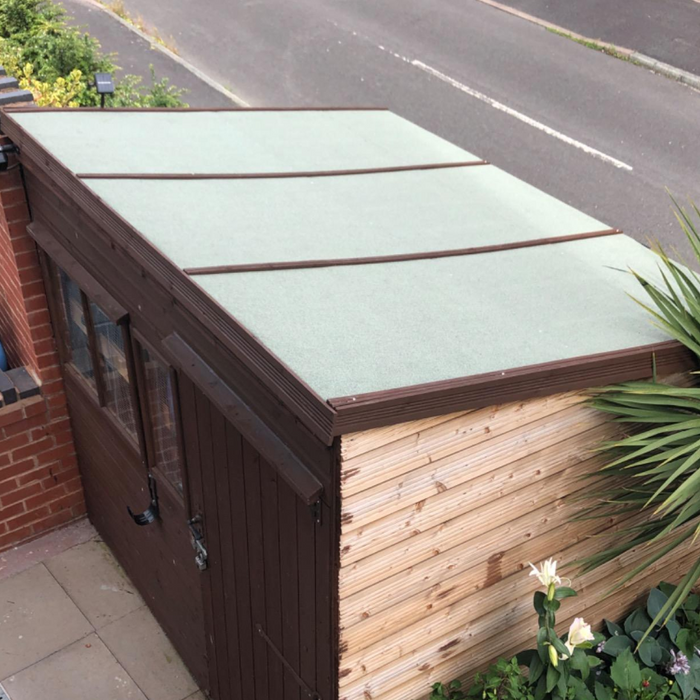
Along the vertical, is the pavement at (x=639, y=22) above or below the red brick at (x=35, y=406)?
above

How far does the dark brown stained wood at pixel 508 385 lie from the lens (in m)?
2.80

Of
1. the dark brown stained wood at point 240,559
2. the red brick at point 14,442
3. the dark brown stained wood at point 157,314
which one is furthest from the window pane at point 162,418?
the red brick at point 14,442

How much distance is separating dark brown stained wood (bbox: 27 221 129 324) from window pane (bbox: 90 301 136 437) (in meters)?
0.16

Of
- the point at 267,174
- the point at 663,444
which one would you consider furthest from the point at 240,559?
the point at 267,174

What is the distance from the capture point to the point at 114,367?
5105mm

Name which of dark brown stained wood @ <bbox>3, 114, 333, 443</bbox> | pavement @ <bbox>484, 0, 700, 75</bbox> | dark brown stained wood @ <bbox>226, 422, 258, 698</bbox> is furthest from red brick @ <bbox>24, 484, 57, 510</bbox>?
pavement @ <bbox>484, 0, 700, 75</bbox>

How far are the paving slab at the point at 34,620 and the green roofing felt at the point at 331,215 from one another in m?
3.37

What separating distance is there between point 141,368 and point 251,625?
62.7 inches

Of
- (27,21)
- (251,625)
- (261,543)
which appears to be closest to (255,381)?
(261,543)

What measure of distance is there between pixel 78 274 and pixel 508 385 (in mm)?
2900

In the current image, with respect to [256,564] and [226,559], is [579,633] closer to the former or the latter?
[256,564]

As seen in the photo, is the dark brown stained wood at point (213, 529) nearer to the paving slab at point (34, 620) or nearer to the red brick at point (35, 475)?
the paving slab at point (34, 620)

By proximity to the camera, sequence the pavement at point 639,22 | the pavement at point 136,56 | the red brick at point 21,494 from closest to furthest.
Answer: the red brick at point 21,494
the pavement at point 136,56
the pavement at point 639,22

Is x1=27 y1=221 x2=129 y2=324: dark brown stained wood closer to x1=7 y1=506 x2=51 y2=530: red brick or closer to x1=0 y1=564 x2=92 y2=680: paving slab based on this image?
x1=7 y1=506 x2=51 y2=530: red brick
